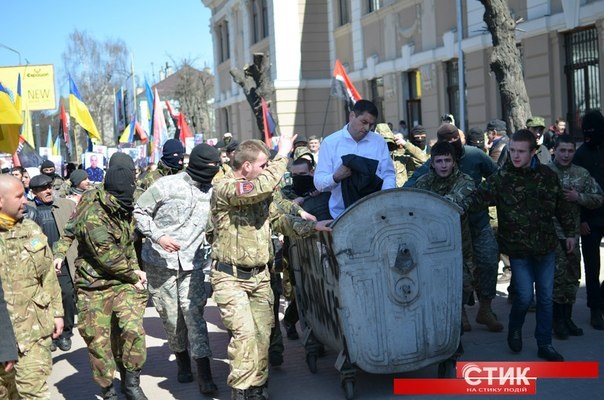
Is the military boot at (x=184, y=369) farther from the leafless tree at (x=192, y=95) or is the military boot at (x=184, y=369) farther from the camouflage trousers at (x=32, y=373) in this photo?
the leafless tree at (x=192, y=95)

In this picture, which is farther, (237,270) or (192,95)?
(192,95)

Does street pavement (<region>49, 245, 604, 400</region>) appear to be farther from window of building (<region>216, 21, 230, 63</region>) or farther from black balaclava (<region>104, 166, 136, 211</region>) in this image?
window of building (<region>216, 21, 230, 63</region>)

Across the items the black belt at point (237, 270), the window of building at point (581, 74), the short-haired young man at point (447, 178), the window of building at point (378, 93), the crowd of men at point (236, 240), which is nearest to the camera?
the crowd of men at point (236, 240)

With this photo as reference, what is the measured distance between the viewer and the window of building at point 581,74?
54.7 feet

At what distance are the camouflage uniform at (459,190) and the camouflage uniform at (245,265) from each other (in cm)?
143

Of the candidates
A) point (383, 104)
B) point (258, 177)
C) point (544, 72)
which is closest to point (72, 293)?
point (258, 177)

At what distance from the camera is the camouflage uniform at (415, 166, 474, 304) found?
650cm

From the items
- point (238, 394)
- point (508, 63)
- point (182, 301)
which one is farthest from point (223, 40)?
point (238, 394)

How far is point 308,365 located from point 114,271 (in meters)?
1.89

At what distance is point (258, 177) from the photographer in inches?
221

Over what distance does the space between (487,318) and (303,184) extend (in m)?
2.26

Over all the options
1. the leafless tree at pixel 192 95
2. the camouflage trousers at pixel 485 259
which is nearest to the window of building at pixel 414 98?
the camouflage trousers at pixel 485 259

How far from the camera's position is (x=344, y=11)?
3042 centimetres

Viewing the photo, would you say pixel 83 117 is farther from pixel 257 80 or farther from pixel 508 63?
pixel 508 63
